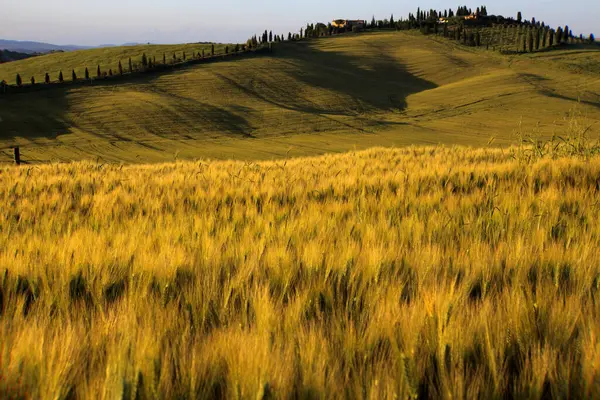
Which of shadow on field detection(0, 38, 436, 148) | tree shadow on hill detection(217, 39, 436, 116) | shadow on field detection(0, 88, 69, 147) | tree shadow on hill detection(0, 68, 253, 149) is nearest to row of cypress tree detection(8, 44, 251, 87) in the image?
shadow on field detection(0, 38, 436, 148)

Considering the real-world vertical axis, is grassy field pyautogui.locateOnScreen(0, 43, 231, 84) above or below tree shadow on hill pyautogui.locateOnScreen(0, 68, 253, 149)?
above

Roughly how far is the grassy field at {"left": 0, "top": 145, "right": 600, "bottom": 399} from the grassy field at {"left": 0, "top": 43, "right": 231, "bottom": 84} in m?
62.3

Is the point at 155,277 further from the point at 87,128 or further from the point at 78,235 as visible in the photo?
the point at 87,128

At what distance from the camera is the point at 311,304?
6.30 feet

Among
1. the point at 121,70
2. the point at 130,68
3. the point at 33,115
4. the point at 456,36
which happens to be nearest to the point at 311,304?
the point at 33,115

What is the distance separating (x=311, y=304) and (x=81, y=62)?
80781 mm

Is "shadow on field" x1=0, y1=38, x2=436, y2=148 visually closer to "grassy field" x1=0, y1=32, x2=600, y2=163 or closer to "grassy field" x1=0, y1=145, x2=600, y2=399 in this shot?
"grassy field" x1=0, y1=32, x2=600, y2=163

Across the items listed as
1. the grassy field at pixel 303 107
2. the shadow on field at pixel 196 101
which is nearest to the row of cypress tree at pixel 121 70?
the shadow on field at pixel 196 101

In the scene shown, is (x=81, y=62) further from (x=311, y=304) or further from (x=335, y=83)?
(x=311, y=304)

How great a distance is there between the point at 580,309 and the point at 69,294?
6.72 feet

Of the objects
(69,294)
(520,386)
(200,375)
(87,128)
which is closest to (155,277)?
(69,294)

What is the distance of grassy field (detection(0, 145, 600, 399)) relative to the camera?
129cm

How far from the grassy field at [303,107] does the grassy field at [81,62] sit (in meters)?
5.69

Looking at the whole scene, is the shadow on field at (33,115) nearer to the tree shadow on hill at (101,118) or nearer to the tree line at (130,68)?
the tree shadow on hill at (101,118)
